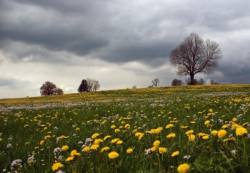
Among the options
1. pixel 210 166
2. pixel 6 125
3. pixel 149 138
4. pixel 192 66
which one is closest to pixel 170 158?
pixel 210 166

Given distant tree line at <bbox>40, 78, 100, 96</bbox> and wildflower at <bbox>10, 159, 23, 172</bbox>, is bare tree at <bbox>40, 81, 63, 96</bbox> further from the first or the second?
wildflower at <bbox>10, 159, 23, 172</bbox>

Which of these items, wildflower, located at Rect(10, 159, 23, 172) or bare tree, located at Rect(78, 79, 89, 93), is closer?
wildflower, located at Rect(10, 159, 23, 172)

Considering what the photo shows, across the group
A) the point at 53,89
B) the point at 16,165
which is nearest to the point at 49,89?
the point at 53,89

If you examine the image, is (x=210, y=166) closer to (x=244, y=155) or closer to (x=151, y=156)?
(x=244, y=155)

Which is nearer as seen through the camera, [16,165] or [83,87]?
[16,165]

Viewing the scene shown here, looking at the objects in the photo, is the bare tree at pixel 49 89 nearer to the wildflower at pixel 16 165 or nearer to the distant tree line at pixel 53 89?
the distant tree line at pixel 53 89

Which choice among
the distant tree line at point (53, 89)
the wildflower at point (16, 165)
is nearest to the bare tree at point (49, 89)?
the distant tree line at point (53, 89)

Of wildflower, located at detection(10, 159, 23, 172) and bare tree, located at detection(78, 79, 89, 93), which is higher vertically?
bare tree, located at detection(78, 79, 89, 93)

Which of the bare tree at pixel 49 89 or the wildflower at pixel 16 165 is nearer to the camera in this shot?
the wildflower at pixel 16 165

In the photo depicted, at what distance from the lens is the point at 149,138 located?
5.77 meters

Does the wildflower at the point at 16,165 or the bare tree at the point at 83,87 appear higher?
→ the bare tree at the point at 83,87

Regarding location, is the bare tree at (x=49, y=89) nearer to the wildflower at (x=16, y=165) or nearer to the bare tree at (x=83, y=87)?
the bare tree at (x=83, y=87)

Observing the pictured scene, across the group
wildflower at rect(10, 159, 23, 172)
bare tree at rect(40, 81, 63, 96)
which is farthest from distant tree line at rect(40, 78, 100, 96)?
wildflower at rect(10, 159, 23, 172)

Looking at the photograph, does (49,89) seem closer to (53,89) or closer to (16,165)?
(53,89)
